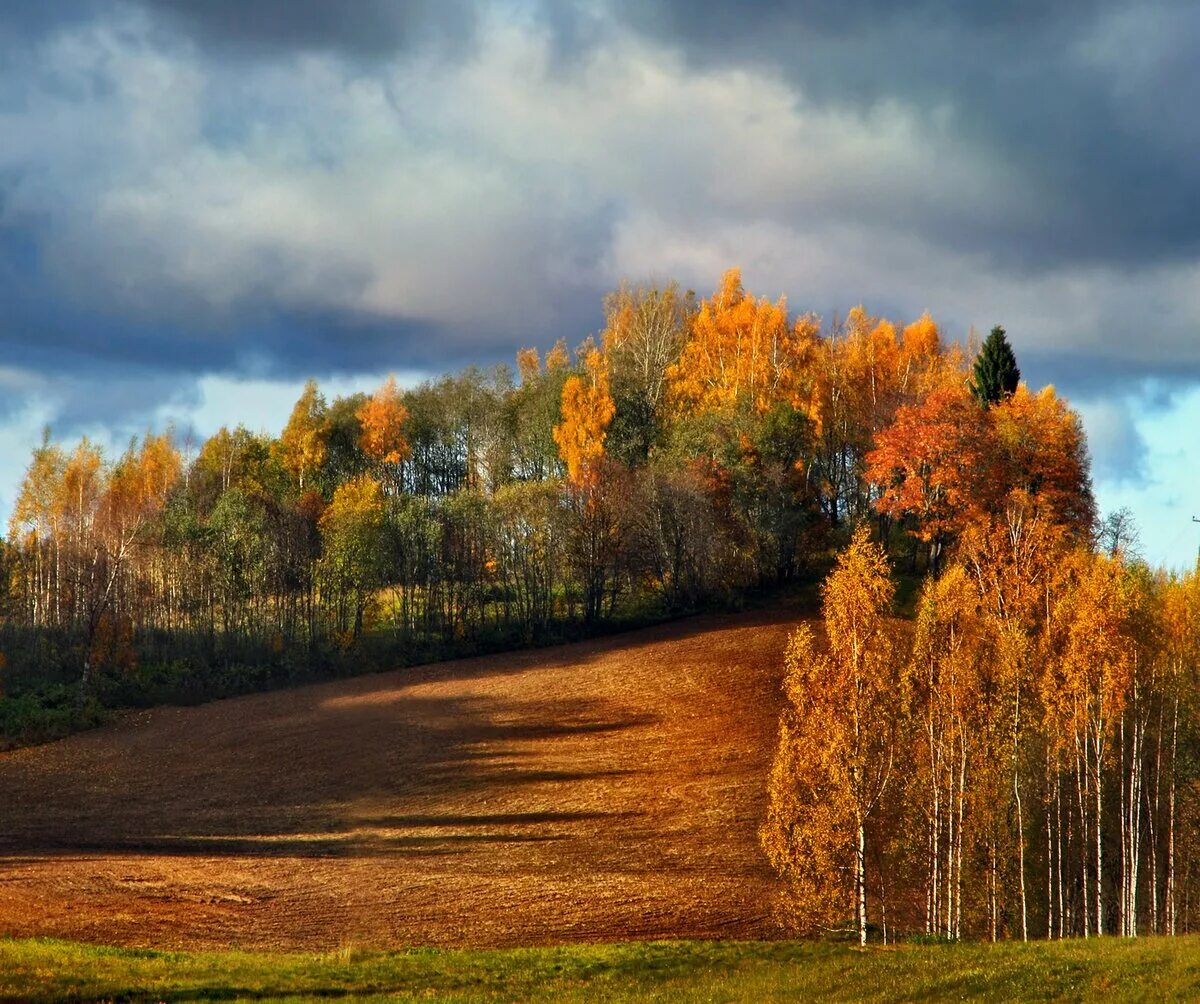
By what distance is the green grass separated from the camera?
24.5 metres

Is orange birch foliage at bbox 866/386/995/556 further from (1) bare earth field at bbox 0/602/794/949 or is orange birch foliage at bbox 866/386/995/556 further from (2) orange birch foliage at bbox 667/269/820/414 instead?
(2) orange birch foliage at bbox 667/269/820/414

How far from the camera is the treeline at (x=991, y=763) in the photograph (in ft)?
116

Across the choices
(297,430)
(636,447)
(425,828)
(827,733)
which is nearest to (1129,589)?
(827,733)

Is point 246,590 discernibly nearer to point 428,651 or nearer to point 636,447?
point 428,651

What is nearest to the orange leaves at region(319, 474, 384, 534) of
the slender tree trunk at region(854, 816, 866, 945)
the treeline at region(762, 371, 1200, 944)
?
the treeline at region(762, 371, 1200, 944)

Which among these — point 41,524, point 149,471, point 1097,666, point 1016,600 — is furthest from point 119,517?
point 1097,666

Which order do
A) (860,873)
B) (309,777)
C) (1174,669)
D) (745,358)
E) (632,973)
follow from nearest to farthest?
1. (632,973)
2. (860,873)
3. (1174,669)
4. (309,777)
5. (745,358)

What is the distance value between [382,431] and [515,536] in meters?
39.5

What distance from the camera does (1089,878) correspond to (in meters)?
43.1

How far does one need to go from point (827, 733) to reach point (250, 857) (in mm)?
23319

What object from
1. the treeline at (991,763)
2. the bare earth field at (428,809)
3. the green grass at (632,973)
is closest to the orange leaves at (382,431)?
the bare earth field at (428,809)

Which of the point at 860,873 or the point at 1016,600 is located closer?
the point at 860,873

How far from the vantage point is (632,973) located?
27781 millimetres

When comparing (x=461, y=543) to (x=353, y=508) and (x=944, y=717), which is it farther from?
(x=944, y=717)
